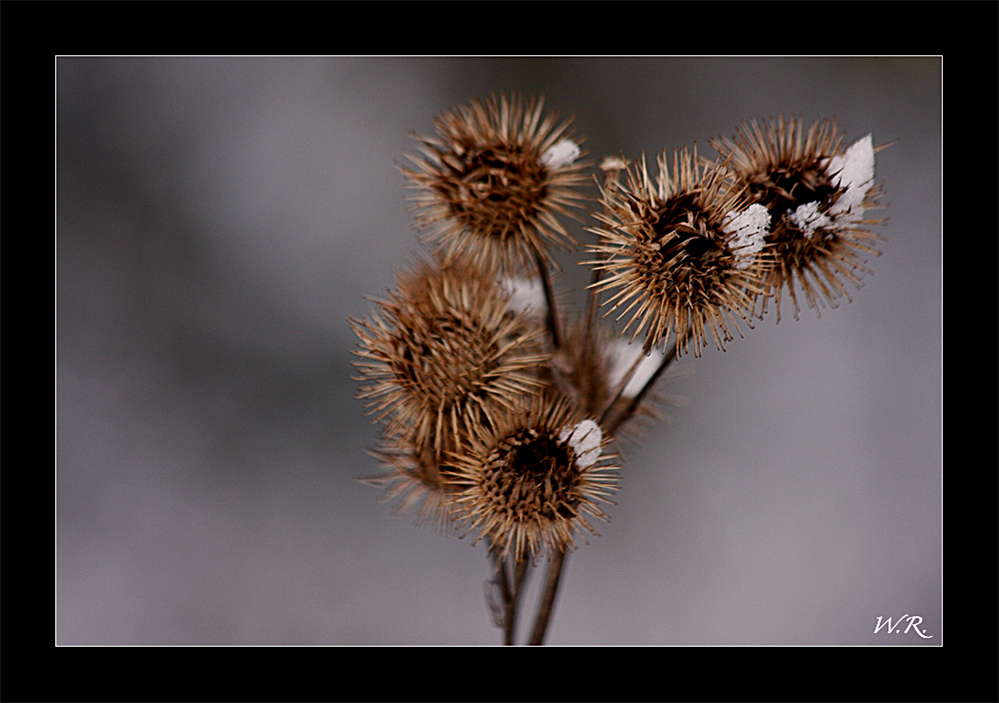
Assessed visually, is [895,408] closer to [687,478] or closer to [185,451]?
[687,478]

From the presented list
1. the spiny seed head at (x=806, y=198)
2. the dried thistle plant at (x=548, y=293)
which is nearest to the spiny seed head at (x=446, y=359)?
the dried thistle plant at (x=548, y=293)

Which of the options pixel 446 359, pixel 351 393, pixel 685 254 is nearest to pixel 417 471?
pixel 446 359

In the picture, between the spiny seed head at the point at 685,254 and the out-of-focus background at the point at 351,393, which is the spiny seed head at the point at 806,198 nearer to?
the spiny seed head at the point at 685,254

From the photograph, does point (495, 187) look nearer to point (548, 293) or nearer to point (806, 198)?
point (548, 293)

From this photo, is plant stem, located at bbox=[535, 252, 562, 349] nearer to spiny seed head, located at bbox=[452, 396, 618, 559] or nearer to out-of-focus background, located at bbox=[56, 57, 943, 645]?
spiny seed head, located at bbox=[452, 396, 618, 559]

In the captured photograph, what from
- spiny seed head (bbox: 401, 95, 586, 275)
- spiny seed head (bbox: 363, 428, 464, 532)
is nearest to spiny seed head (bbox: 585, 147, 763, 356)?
spiny seed head (bbox: 401, 95, 586, 275)
